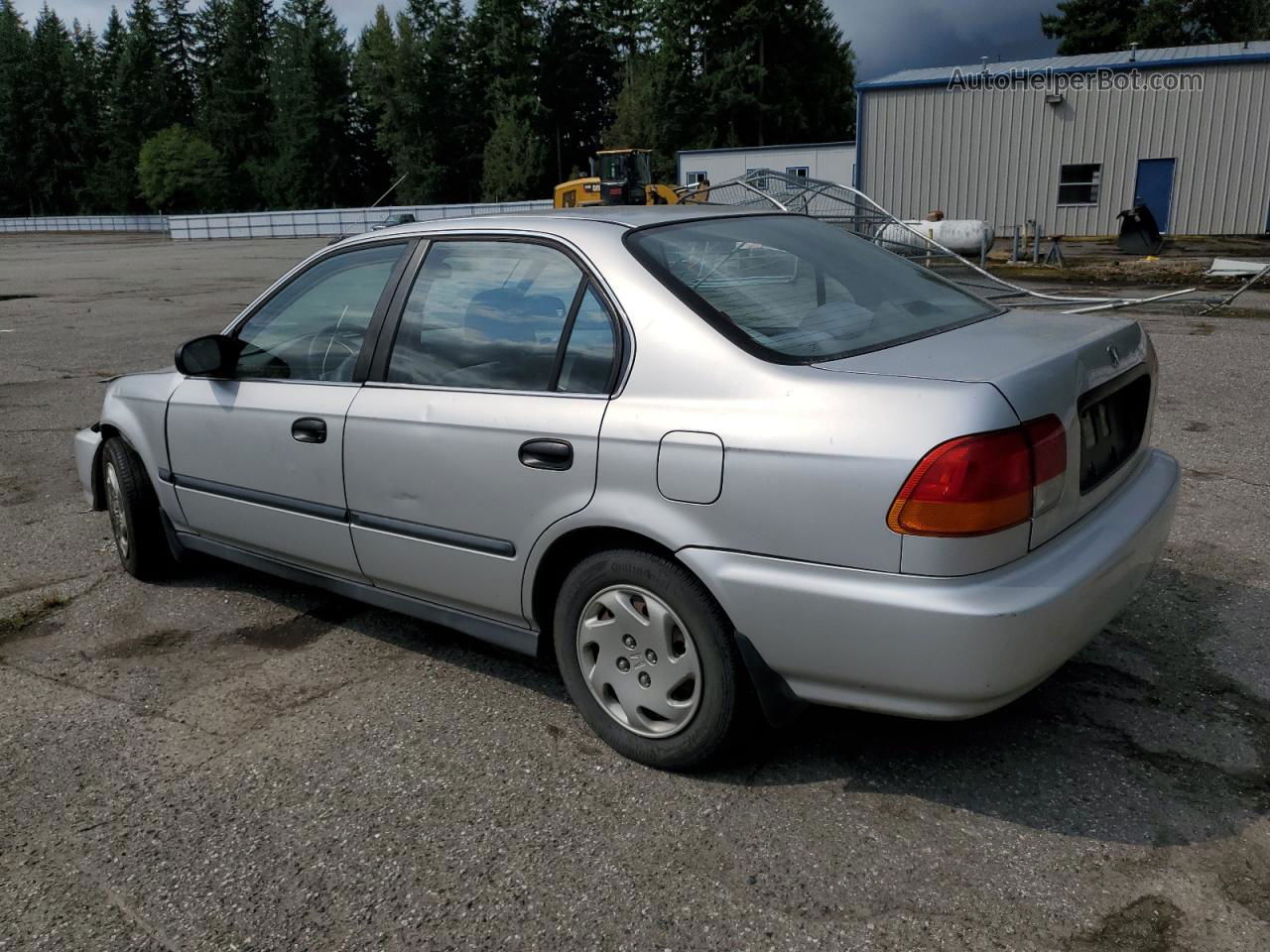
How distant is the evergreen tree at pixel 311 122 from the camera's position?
77250mm

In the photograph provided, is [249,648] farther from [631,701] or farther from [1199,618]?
[1199,618]

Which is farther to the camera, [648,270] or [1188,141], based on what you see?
[1188,141]

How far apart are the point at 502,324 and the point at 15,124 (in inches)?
4233

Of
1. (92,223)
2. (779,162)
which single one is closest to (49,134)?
(92,223)

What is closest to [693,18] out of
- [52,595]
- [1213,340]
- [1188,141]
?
[1188,141]

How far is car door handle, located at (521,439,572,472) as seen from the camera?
295 cm

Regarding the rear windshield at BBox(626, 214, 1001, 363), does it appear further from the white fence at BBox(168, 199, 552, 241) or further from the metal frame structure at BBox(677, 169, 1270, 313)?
the white fence at BBox(168, 199, 552, 241)

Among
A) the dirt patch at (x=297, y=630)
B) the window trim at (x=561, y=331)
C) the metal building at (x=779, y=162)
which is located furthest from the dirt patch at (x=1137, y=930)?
the metal building at (x=779, y=162)

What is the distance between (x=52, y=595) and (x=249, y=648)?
1.20 m

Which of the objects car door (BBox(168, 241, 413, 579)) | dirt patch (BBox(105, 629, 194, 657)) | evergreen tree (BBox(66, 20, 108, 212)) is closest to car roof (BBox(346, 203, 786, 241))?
car door (BBox(168, 241, 413, 579))

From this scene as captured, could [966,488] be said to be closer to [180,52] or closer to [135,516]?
[135,516]

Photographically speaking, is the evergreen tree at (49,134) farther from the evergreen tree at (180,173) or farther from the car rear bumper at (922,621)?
the car rear bumper at (922,621)

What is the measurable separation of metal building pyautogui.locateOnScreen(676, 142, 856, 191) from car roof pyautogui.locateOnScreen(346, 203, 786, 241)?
34.2 metres

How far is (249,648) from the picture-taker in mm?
3994
